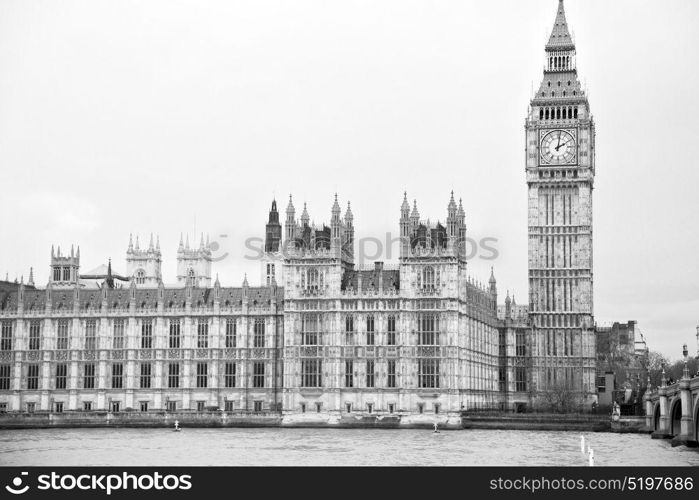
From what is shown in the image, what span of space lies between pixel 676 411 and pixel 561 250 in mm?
48127

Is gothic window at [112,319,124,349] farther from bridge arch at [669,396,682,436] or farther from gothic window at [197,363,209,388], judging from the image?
bridge arch at [669,396,682,436]

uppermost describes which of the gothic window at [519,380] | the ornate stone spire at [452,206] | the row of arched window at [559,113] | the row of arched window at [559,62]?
the row of arched window at [559,62]

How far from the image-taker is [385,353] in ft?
448

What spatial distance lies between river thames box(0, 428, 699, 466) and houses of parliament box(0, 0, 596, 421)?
9246 mm

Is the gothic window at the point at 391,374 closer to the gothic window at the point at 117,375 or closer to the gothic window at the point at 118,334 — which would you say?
the gothic window at the point at 117,375

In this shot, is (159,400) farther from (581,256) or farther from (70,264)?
(581,256)

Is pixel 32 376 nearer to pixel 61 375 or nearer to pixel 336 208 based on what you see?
pixel 61 375

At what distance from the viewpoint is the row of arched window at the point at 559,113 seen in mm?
160625

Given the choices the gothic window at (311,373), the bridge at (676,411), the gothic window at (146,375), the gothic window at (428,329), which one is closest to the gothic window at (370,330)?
the gothic window at (428,329)

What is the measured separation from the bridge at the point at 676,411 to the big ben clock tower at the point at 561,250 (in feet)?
69.4

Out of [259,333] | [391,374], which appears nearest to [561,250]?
[391,374]
